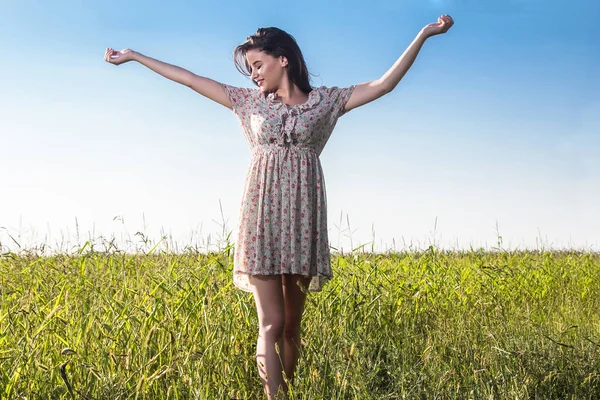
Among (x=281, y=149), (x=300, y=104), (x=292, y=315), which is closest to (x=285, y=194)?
(x=281, y=149)

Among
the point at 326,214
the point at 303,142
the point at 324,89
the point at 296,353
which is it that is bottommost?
the point at 296,353

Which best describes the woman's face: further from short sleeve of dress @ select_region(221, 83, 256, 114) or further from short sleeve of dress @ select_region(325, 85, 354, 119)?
short sleeve of dress @ select_region(325, 85, 354, 119)

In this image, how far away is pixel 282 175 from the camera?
3502 mm

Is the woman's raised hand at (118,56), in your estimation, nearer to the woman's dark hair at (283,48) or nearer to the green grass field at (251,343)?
the woman's dark hair at (283,48)

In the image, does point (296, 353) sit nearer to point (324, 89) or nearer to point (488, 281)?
point (324, 89)

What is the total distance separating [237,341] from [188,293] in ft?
1.81

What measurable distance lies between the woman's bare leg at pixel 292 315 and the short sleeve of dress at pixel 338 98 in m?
0.99

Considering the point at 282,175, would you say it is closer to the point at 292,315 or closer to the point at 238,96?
the point at 238,96

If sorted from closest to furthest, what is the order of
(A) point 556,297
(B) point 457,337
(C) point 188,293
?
(C) point 188,293
(B) point 457,337
(A) point 556,297

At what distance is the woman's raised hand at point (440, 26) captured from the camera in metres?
3.71

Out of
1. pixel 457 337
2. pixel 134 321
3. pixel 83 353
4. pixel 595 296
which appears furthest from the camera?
pixel 595 296

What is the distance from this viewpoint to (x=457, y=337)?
186 inches

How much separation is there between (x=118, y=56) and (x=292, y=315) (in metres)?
2.02

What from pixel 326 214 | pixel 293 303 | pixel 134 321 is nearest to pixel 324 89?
pixel 326 214
